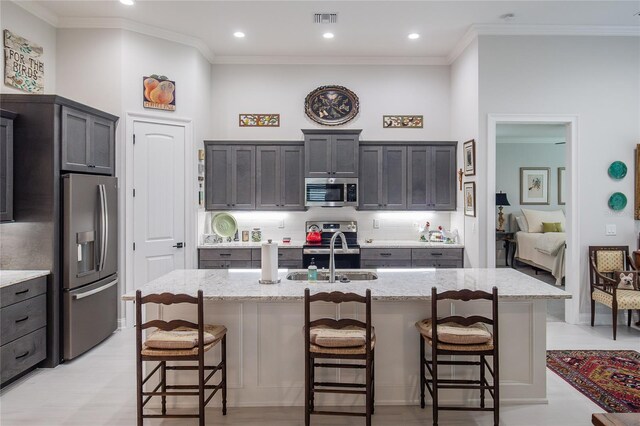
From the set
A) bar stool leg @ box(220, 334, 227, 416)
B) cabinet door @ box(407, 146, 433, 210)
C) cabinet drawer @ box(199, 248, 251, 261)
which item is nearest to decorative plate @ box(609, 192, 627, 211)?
cabinet door @ box(407, 146, 433, 210)

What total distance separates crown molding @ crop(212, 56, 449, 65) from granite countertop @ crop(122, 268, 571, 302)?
353 cm

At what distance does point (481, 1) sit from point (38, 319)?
17.1 ft

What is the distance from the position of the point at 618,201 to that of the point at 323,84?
13.3ft

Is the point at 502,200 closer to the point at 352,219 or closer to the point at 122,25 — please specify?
the point at 352,219

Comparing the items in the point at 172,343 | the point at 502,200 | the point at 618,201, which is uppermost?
the point at 502,200

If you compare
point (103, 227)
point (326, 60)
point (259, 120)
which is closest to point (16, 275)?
point (103, 227)

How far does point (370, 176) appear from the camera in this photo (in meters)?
5.53

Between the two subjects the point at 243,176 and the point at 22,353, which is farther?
the point at 243,176

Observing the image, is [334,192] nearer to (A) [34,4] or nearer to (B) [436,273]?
(B) [436,273]

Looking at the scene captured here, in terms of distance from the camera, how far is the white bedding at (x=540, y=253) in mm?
6852

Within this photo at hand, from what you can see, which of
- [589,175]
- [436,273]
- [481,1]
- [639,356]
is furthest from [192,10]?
[639,356]

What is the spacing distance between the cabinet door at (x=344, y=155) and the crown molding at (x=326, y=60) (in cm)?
123

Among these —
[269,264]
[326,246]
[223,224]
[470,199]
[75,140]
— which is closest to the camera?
[269,264]

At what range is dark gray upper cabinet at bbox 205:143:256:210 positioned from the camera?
5477 mm
